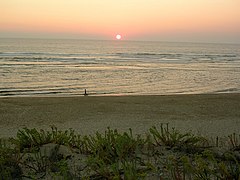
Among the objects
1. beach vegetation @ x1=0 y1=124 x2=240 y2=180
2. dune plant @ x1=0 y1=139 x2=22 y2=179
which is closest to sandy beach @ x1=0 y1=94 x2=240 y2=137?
beach vegetation @ x1=0 y1=124 x2=240 y2=180

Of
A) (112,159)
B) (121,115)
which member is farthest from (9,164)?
(121,115)

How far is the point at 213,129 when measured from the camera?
6.83 metres

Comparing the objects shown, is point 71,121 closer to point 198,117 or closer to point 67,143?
point 198,117

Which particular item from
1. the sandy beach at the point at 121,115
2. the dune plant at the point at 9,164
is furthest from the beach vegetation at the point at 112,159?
the sandy beach at the point at 121,115

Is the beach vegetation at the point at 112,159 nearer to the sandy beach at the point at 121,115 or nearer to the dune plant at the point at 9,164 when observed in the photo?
the dune plant at the point at 9,164

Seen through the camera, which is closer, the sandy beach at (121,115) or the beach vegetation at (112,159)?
the beach vegetation at (112,159)

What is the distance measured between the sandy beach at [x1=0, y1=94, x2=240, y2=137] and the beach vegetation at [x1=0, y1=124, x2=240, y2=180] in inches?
103

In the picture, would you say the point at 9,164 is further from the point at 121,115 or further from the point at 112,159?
the point at 121,115

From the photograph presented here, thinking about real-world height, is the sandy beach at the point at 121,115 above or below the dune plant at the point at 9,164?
below

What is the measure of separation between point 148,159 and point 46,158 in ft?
3.84

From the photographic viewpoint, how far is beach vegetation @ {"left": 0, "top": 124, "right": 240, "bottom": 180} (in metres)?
3.06

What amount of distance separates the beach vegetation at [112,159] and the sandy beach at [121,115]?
261 cm

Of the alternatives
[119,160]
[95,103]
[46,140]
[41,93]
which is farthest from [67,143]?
[41,93]

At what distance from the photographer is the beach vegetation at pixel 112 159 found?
121 inches
